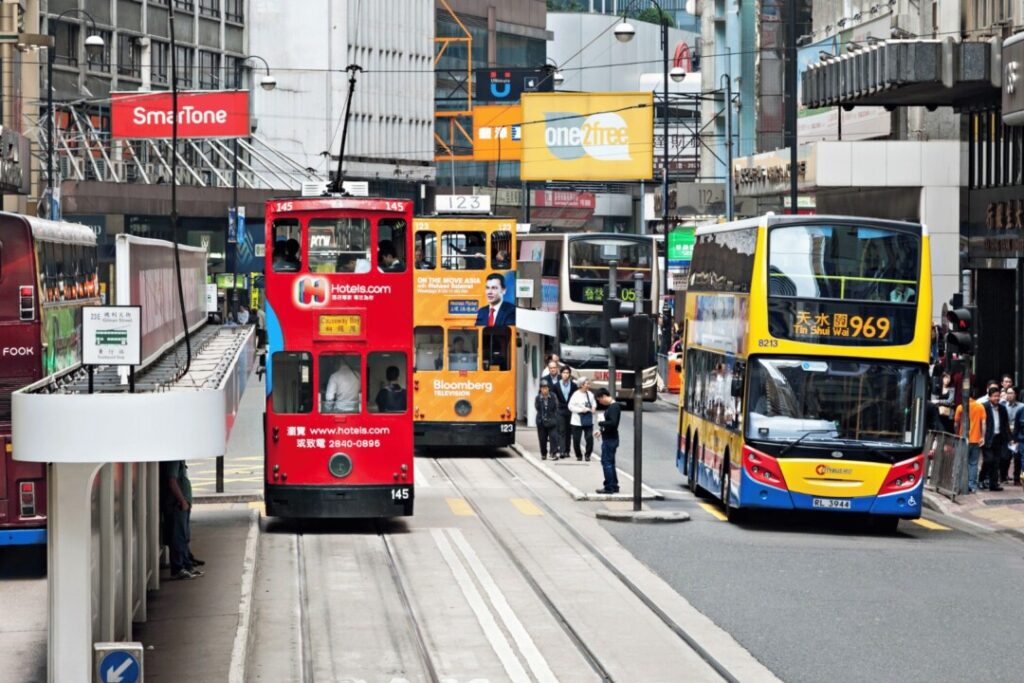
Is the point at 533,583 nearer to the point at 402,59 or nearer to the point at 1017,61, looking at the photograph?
the point at 1017,61

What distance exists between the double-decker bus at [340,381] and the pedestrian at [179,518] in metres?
3.30

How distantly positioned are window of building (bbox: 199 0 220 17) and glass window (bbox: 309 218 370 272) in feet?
218

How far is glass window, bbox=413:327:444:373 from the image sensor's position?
115 feet

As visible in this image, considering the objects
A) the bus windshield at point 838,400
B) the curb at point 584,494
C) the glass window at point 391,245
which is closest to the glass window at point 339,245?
the glass window at point 391,245

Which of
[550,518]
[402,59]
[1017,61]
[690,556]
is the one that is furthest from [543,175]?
[402,59]

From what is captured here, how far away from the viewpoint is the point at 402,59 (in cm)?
11612

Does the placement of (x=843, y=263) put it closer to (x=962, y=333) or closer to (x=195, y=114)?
(x=962, y=333)

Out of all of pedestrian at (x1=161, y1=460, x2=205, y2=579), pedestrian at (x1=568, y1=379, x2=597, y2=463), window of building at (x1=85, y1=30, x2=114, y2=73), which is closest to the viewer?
pedestrian at (x1=161, y1=460, x2=205, y2=579)

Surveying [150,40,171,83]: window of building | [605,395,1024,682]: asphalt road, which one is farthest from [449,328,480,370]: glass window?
[150,40,171,83]: window of building

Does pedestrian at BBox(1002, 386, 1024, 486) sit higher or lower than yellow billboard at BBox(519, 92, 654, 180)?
lower

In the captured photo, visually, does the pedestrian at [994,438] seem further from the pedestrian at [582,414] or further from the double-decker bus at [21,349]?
the double-decker bus at [21,349]

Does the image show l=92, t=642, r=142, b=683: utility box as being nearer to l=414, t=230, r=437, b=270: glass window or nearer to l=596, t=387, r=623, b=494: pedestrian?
l=596, t=387, r=623, b=494: pedestrian

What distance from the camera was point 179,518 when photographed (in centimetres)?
2005

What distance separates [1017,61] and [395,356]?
44.0 ft
